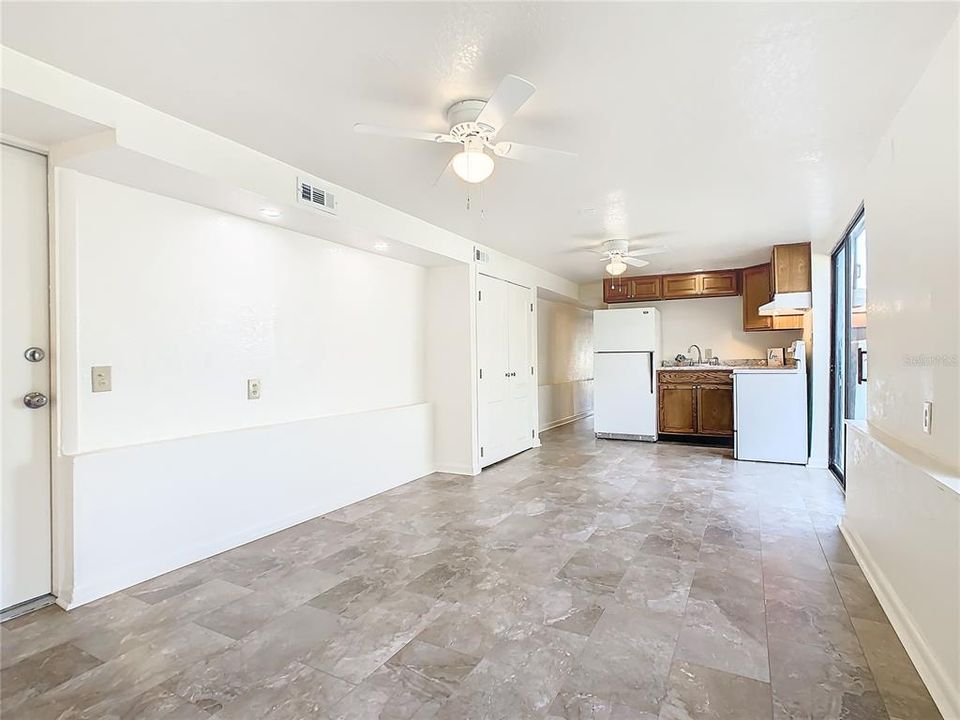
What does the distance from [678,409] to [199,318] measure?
5.62 meters

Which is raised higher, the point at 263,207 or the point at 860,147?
the point at 860,147

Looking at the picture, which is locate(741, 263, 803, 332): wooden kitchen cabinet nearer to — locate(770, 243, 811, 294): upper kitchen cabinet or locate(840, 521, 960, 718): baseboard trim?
locate(770, 243, 811, 294): upper kitchen cabinet

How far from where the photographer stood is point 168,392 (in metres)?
2.79

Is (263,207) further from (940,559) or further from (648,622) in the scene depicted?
(940,559)

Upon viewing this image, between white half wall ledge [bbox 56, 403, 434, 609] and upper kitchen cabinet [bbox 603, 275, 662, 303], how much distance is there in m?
4.13

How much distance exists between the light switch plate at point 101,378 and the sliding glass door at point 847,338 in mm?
4527

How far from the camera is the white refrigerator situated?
6531 millimetres

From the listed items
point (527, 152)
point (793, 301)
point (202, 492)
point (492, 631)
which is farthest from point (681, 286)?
point (202, 492)

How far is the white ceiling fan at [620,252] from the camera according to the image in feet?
16.0

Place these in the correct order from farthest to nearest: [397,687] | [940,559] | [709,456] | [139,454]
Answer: [709,456], [139,454], [397,687], [940,559]

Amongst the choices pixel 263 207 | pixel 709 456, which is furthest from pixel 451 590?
pixel 709 456

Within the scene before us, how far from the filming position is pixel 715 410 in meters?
6.33

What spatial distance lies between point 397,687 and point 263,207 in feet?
8.52

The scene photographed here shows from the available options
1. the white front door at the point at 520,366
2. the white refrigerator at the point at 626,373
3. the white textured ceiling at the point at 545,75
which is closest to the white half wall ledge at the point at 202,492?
the white textured ceiling at the point at 545,75
